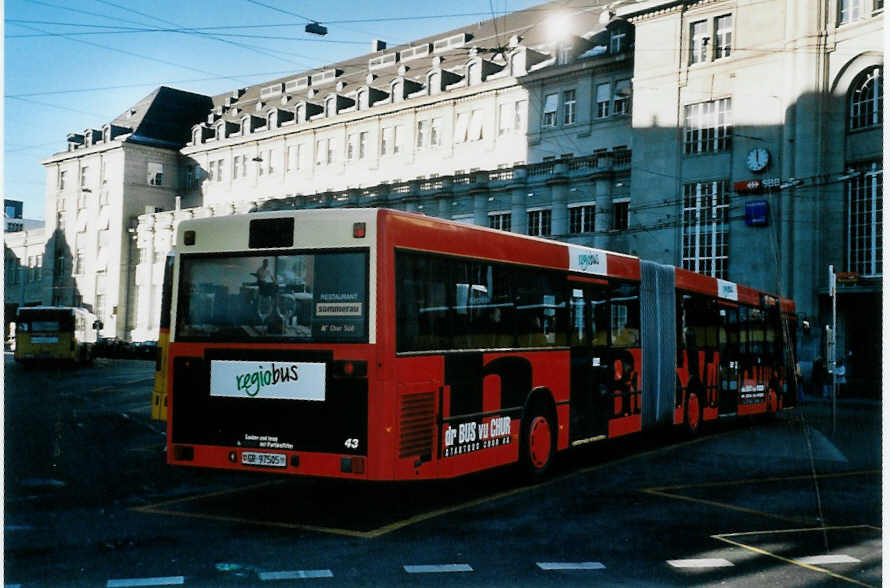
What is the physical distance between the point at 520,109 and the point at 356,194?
10010 millimetres

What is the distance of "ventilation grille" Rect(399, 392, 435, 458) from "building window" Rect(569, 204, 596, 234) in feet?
129

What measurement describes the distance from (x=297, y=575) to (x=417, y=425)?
2934 mm

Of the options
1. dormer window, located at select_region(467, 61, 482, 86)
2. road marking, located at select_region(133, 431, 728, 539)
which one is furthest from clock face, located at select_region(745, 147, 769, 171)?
road marking, located at select_region(133, 431, 728, 539)

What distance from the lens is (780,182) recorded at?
40062 millimetres

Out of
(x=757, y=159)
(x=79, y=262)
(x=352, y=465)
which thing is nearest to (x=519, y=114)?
(x=757, y=159)

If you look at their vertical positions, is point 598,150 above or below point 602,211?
above

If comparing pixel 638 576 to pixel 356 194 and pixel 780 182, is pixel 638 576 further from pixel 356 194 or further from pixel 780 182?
pixel 356 194

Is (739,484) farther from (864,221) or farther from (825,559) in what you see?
(864,221)

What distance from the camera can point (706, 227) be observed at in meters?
45.4

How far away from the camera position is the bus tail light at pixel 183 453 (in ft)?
33.8

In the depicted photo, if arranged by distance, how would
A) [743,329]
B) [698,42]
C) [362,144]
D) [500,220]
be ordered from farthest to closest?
1. [362,144]
2. [500,220]
3. [698,42]
4. [743,329]

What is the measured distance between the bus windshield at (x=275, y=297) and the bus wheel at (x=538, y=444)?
131 inches

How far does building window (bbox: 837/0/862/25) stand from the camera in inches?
1333

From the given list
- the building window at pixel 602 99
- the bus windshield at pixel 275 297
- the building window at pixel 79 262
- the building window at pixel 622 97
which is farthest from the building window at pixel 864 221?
the bus windshield at pixel 275 297
